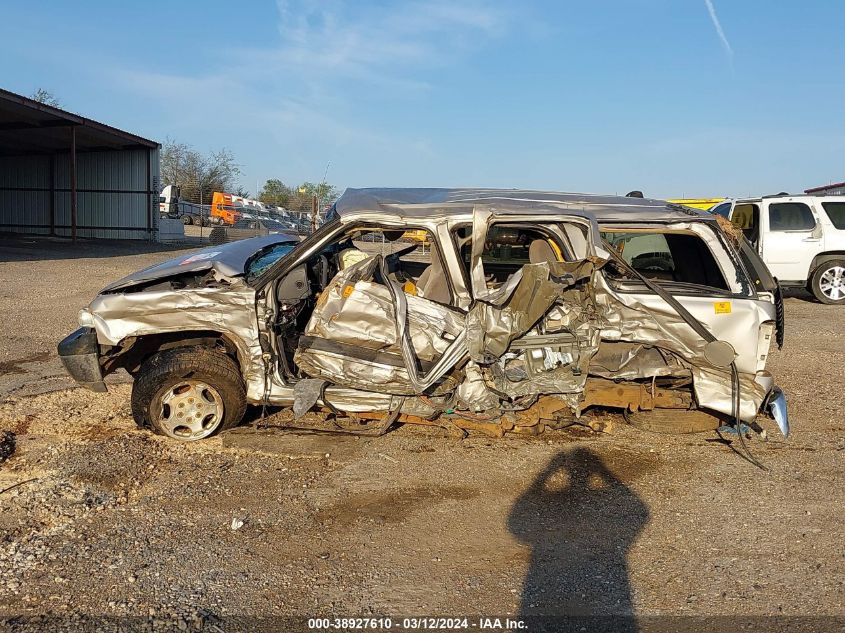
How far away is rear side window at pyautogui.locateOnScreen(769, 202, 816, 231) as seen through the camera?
11.5 metres

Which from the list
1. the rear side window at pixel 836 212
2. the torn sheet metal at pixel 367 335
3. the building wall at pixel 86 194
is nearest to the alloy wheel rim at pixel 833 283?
the rear side window at pixel 836 212

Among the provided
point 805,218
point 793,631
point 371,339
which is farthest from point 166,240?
point 793,631

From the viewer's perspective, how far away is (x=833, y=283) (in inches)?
459

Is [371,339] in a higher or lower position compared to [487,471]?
higher

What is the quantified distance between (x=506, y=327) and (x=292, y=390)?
1535 millimetres

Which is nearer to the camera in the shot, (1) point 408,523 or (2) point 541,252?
(1) point 408,523

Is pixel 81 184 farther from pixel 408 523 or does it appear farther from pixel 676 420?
pixel 676 420

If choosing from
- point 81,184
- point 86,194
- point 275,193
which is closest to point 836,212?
point 86,194

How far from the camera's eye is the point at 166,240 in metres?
28.5

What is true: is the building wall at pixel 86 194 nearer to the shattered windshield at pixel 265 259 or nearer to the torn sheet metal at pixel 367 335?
the shattered windshield at pixel 265 259

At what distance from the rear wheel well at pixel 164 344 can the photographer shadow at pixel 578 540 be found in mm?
2299

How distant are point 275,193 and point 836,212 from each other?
180 feet

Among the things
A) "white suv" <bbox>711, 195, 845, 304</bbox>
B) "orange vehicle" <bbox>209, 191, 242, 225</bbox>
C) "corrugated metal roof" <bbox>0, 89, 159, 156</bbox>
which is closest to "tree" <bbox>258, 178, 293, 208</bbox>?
"orange vehicle" <bbox>209, 191, 242, 225</bbox>

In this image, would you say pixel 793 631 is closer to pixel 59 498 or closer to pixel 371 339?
pixel 371 339
